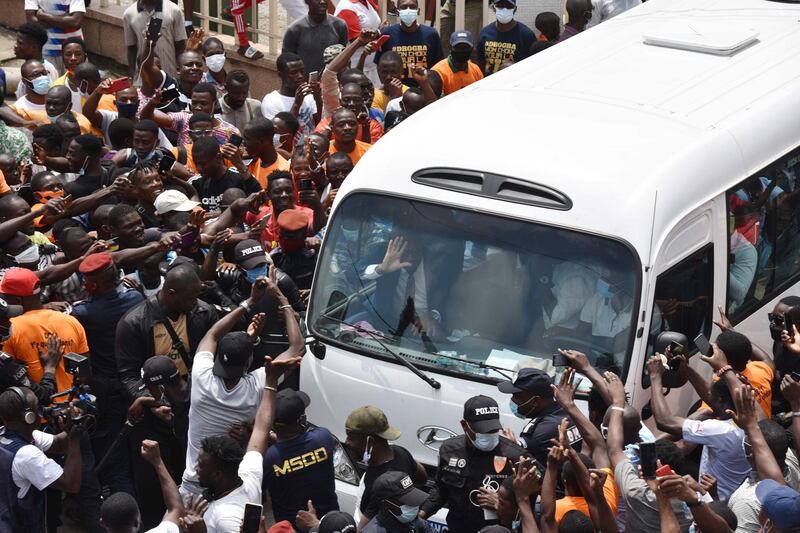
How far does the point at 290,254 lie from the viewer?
29.6 ft

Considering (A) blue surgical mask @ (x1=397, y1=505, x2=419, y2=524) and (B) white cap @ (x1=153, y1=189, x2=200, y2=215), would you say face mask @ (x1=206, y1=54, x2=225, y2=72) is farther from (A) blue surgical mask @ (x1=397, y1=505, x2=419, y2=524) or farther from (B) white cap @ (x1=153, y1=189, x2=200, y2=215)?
(A) blue surgical mask @ (x1=397, y1=505, x2=419, y2=524)

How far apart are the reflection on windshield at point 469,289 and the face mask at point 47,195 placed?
2984mm

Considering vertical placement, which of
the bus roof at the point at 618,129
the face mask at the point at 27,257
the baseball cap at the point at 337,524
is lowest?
the face mask at the point at 27,257

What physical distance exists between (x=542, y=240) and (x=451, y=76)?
5.99 meters

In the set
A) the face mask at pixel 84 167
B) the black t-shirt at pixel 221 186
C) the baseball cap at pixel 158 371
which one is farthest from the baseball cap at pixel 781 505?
the face mask at pixel 84 167

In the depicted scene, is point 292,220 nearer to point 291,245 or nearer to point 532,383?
point 291,245

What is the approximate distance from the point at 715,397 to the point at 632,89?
7.91 feet

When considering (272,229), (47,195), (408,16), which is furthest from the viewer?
(408,16)

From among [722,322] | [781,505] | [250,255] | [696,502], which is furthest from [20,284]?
[781,505]

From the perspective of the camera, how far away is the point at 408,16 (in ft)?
44.9

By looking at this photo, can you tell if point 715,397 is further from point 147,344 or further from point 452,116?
point 147,344

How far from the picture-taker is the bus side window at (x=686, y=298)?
7383mm

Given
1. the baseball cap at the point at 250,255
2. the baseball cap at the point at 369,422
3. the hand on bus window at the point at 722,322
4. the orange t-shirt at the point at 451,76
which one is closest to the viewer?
the baseball cap at the point at 369,422

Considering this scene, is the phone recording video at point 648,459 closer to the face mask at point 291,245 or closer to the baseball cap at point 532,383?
the baseball cap at point 532,383
